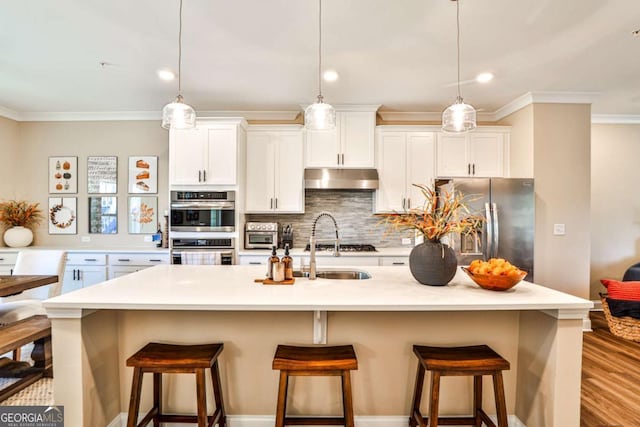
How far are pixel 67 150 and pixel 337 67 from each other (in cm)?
386

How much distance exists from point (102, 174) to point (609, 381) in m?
5.88

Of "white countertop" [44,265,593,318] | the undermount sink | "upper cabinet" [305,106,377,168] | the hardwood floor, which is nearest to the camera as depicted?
"white countertop" [44,265,593,318]

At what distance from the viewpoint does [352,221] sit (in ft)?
14.5

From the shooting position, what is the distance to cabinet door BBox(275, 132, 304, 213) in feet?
13.4

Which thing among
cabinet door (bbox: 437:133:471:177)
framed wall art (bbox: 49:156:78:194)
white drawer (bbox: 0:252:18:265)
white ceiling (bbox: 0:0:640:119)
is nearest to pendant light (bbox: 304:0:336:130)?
white ceiling (bbox: 0:0:640:119)

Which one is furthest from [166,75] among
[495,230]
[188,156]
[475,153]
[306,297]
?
[495,230]

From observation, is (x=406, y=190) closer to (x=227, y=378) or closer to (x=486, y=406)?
(x=486, y=406)

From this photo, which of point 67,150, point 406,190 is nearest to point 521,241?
point 406,190

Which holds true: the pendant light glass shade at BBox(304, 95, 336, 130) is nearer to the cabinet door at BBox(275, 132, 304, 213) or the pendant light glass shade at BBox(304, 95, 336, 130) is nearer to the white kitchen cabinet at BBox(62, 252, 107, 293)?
the cabinet door at BBox(275, 132, 304, 213)

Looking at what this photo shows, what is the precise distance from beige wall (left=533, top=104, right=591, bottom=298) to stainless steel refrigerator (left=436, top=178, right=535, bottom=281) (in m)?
0.32

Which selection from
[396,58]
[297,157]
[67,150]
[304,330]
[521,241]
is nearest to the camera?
[304,330]

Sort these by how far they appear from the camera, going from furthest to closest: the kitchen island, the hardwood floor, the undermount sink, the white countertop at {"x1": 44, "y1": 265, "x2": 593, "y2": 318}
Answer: the undermount sink → the hardwood floor → the kitchen island → the white countertop at {"x1": 44, "y1": 265, "x2": 593, "y2": 318}

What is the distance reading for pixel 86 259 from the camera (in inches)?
152

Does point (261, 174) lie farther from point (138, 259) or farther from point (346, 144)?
point (138, 259)
